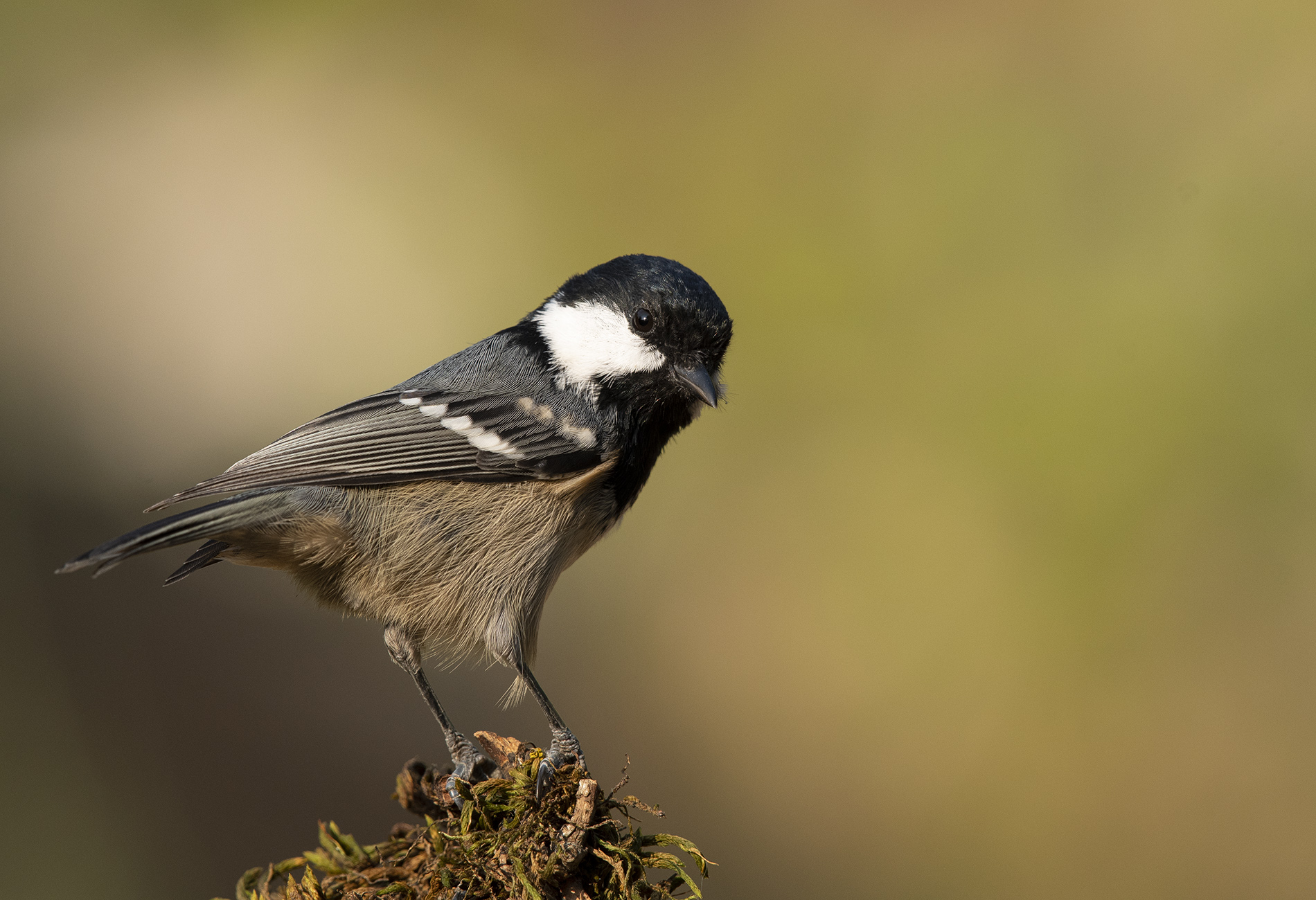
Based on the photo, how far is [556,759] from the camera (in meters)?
1.75

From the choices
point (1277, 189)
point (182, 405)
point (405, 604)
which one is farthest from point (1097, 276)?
point (182, 405)

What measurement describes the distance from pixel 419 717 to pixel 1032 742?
2685mm

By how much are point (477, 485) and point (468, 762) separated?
0.66 meters

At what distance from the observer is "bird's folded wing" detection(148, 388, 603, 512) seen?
2.05 m

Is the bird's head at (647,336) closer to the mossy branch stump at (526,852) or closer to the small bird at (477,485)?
the small bird at (477,485)

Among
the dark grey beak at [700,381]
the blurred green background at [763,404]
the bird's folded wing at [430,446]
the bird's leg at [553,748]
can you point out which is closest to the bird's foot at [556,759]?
the bird's leg at [553,748]

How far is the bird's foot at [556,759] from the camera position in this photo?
1603 millimetres

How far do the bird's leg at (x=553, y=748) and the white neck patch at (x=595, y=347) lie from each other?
0.74 metres

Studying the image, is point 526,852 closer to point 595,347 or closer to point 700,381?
point 700,381

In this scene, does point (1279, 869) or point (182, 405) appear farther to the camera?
point (182, 405)

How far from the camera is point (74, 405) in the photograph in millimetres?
4223

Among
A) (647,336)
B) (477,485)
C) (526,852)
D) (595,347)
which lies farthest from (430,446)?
(526,852)

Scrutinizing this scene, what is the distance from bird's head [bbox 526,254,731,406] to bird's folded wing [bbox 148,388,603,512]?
153mm

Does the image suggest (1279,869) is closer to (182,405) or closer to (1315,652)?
(1315,652)
